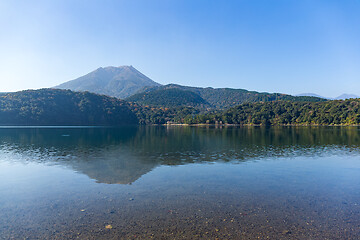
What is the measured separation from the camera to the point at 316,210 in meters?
15.4

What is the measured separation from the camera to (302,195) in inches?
734

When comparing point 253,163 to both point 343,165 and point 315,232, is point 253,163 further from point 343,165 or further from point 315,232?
point 315,232

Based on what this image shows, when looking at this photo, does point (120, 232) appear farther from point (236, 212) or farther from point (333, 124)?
point (333, 124)

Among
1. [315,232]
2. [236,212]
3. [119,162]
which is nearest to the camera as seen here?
[315,232]

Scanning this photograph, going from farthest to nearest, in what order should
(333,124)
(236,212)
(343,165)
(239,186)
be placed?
(333,124) → (343,165) → (239,186) → (236,212)

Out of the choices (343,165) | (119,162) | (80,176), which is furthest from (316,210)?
(119,162)

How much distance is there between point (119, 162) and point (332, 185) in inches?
1047

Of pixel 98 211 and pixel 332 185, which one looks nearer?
pixel 98 211

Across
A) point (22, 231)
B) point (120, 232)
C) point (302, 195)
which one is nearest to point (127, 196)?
point (120, 232)

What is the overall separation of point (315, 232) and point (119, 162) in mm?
27170

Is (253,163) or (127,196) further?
(253,163)

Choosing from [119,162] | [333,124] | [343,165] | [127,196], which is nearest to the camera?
[127,196]

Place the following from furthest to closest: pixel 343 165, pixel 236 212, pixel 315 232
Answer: pixel 343 165 → pixel 236 212 → pixel 315 232

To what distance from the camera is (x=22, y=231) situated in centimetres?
1262
